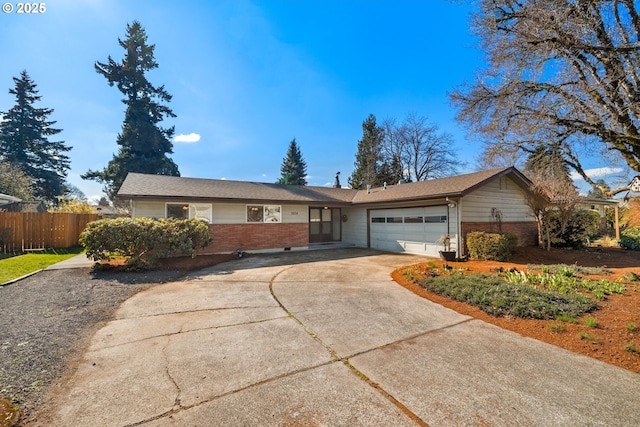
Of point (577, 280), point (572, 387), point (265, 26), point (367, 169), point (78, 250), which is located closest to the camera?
point (572, 387)

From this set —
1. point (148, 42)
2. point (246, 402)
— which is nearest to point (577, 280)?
point (246, 402)

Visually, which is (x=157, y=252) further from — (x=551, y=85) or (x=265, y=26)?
(x=551, y=85)

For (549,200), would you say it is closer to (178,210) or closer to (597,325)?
(597,325)

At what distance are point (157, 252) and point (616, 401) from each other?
10.1m

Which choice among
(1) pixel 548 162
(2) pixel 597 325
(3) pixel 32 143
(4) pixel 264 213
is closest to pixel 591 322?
(2) pixel 597 325

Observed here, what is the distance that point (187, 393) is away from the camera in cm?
245

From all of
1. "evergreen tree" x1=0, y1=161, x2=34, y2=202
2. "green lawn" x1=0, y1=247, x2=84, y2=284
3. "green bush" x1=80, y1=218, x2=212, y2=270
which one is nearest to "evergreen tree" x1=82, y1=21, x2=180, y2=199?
"evergreen tree" x1=0, y1=161, x2=34, y2=202

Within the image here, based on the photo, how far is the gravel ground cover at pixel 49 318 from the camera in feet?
8.66

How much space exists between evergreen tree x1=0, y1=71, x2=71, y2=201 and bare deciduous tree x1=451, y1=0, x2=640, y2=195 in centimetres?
3738

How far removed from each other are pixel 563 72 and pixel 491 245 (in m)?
5.71

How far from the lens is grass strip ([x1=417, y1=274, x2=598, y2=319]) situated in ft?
14.5

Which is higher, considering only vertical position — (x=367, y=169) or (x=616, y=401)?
(x=367, y=169)

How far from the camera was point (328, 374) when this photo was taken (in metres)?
2.75

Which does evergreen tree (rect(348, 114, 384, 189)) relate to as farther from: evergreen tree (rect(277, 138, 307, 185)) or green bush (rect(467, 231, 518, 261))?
green bush (rect(467, 231, 518, 261))
